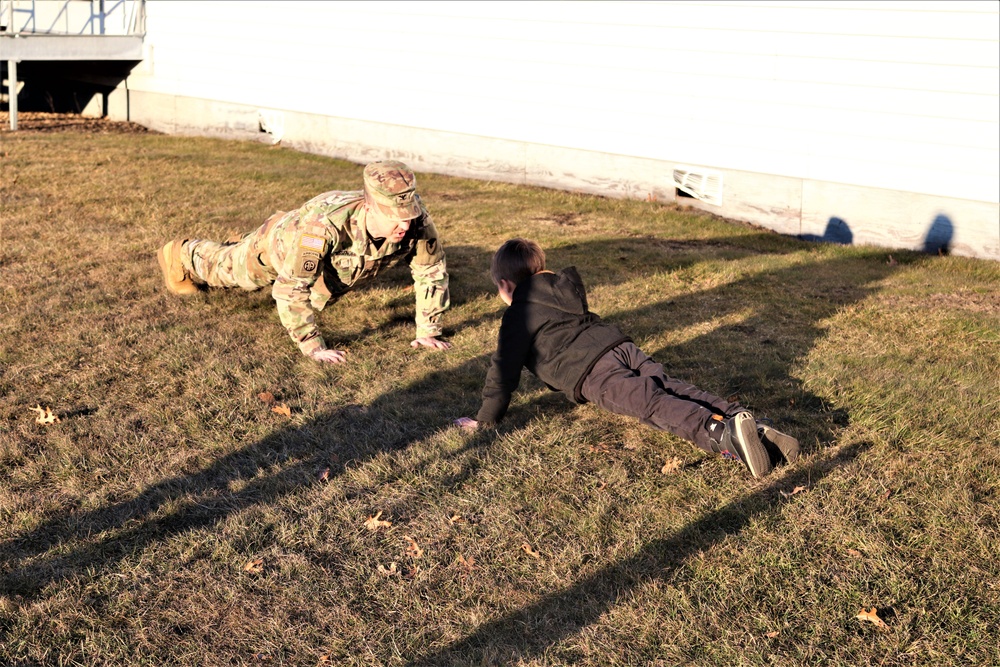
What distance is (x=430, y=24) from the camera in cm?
1404

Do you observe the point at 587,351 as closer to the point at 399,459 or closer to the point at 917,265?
the point at 399,459

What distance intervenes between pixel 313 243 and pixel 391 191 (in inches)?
27.1

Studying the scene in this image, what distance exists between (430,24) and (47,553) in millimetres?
11218

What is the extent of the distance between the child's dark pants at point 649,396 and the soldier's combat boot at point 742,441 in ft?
0.25

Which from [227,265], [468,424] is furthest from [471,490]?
[227,265]

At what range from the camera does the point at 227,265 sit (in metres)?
7.62

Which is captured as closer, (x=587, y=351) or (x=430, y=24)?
(x=587, y=351)

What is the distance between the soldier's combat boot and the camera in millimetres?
4648

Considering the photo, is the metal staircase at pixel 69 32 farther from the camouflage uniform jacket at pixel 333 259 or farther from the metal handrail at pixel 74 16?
the camouflage uniform jacket at pixel 333 259

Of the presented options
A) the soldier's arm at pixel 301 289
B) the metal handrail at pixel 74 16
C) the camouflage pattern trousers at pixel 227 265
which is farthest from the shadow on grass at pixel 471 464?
the metal handrail at pixel 74 16

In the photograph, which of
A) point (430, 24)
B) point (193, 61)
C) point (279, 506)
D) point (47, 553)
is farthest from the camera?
point (193, 61)

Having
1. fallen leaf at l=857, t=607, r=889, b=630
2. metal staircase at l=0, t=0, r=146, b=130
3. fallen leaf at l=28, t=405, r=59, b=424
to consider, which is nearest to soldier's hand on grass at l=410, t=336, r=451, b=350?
fallen leaf at l=28, t=405, r=59, b=424

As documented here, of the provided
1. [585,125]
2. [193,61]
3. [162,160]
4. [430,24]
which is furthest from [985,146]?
[193,61]

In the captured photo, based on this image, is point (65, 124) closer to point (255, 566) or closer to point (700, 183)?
point (700, 183)
